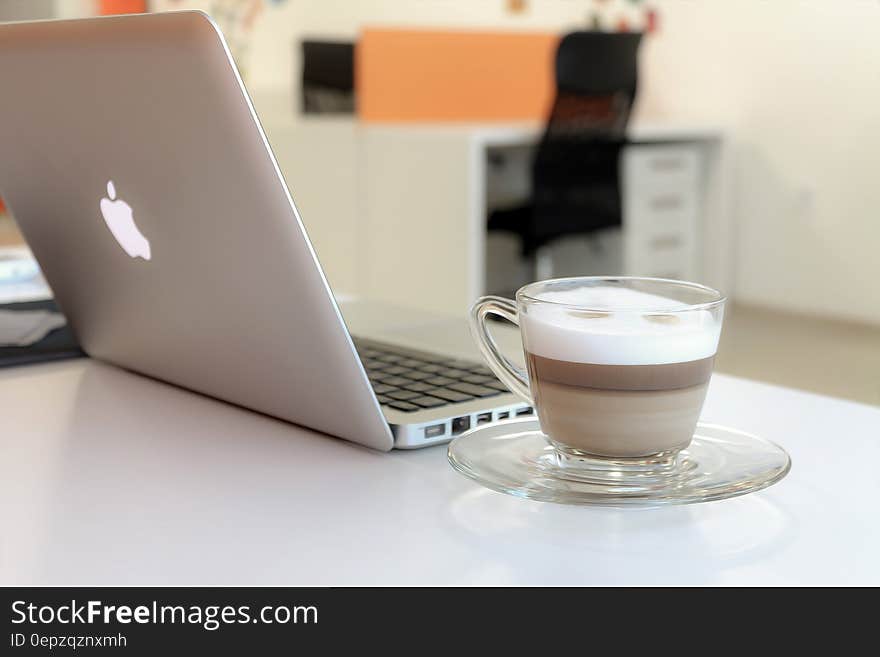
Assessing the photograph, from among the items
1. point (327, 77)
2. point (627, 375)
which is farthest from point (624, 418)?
point (327, 77)

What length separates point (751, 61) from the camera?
412 centimetres

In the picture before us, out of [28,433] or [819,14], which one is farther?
[819,14]

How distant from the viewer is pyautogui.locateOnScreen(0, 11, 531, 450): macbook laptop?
52 cm

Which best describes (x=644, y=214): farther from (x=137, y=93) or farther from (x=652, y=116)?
(x=137, y=93)

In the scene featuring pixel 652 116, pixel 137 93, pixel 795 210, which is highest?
pixel 137 93

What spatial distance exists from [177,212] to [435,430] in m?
0.18

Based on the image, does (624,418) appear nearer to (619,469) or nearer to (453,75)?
(619,469)

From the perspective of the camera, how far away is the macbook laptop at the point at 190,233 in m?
0.52

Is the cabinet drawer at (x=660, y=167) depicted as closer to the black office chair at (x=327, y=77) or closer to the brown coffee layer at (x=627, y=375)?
the black office chair at (x=327, y=77)

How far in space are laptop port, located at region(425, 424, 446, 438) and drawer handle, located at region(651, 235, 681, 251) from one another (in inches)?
129

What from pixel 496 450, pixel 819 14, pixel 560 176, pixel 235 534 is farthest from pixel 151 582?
pixel 819 14

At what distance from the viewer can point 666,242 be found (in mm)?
3867
